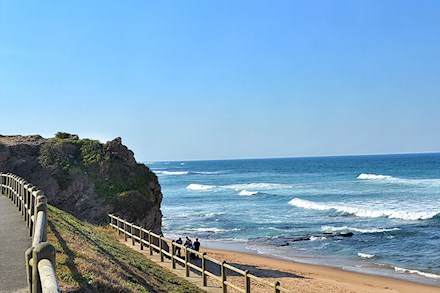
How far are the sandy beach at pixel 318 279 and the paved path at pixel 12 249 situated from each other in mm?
10199

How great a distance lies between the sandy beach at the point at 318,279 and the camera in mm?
20469

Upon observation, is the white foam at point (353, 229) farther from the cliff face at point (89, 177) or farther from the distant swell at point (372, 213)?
the cliff face at point (89, 177)

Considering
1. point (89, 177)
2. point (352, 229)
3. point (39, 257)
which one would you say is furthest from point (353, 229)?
point (39, 257)

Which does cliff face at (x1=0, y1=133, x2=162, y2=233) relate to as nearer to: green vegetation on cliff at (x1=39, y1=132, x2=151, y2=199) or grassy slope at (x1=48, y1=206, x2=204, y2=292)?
green vegetation on cliff at (x1=39, y1=132, x2=151, y2=199)

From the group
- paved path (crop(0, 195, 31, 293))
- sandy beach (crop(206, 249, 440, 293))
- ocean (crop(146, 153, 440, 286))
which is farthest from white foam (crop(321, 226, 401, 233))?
paved path (crop(0, 195, 31, 293))

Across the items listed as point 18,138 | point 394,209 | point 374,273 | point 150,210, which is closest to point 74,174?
point 150,210

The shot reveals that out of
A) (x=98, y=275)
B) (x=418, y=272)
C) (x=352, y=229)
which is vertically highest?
(x=98, y=275)

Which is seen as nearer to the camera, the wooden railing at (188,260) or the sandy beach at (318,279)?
the wooden railing at (188,260)

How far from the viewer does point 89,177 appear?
96.0ft

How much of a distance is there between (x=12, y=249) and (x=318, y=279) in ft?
51.4

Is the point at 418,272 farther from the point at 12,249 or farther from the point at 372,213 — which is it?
the point at 372,213

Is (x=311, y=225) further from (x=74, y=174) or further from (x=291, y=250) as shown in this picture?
(x=74, y=174)

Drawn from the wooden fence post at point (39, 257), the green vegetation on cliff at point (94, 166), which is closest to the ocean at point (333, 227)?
the green vegetation on cliff at point (94, 166)

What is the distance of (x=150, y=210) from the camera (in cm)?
2833
